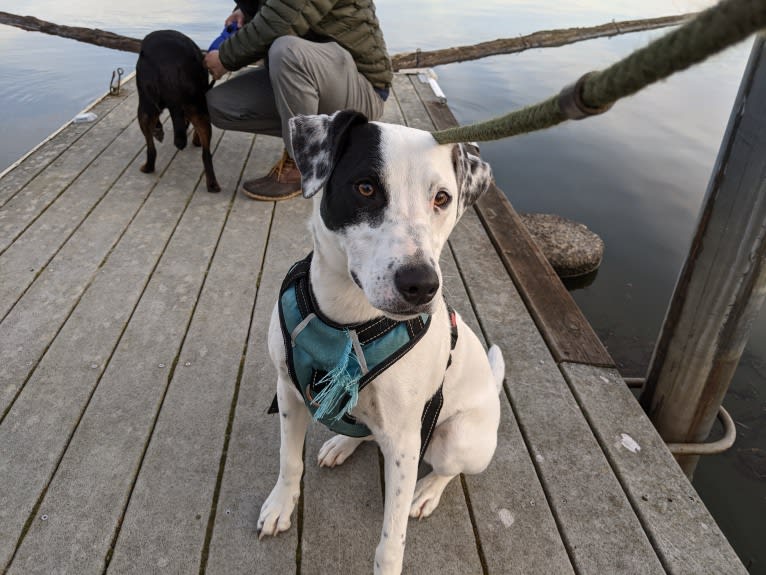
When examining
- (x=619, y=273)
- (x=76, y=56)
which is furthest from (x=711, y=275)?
(x=76, y=56)

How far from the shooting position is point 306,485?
1.88 m

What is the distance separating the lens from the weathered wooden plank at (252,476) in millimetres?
1641

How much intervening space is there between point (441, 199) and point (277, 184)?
269 centimetres

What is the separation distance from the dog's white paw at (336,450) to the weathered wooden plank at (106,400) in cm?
66

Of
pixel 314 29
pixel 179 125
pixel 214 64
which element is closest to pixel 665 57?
pixel 314 29

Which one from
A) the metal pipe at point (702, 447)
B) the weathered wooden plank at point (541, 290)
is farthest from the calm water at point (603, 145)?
the weathered wooden plank at point (541, 290)

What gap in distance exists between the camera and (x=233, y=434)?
6.70 feet

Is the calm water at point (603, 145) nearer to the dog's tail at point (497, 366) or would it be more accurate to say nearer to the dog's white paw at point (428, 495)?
the dog's tail at point (497, 366)

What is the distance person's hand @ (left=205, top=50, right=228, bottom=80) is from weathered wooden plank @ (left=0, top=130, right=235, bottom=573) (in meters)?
1.08

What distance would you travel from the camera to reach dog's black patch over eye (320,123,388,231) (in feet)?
4.36

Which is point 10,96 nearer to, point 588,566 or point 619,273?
point 619,273

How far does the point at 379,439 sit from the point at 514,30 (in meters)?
10.6

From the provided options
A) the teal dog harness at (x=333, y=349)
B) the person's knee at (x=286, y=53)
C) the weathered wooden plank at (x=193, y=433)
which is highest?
the person's knee at (x=286, y=53)

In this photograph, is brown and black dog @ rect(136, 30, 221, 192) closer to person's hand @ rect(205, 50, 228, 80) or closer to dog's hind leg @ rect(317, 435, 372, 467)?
person's hand @ rect(205, 50, 228, 80)
